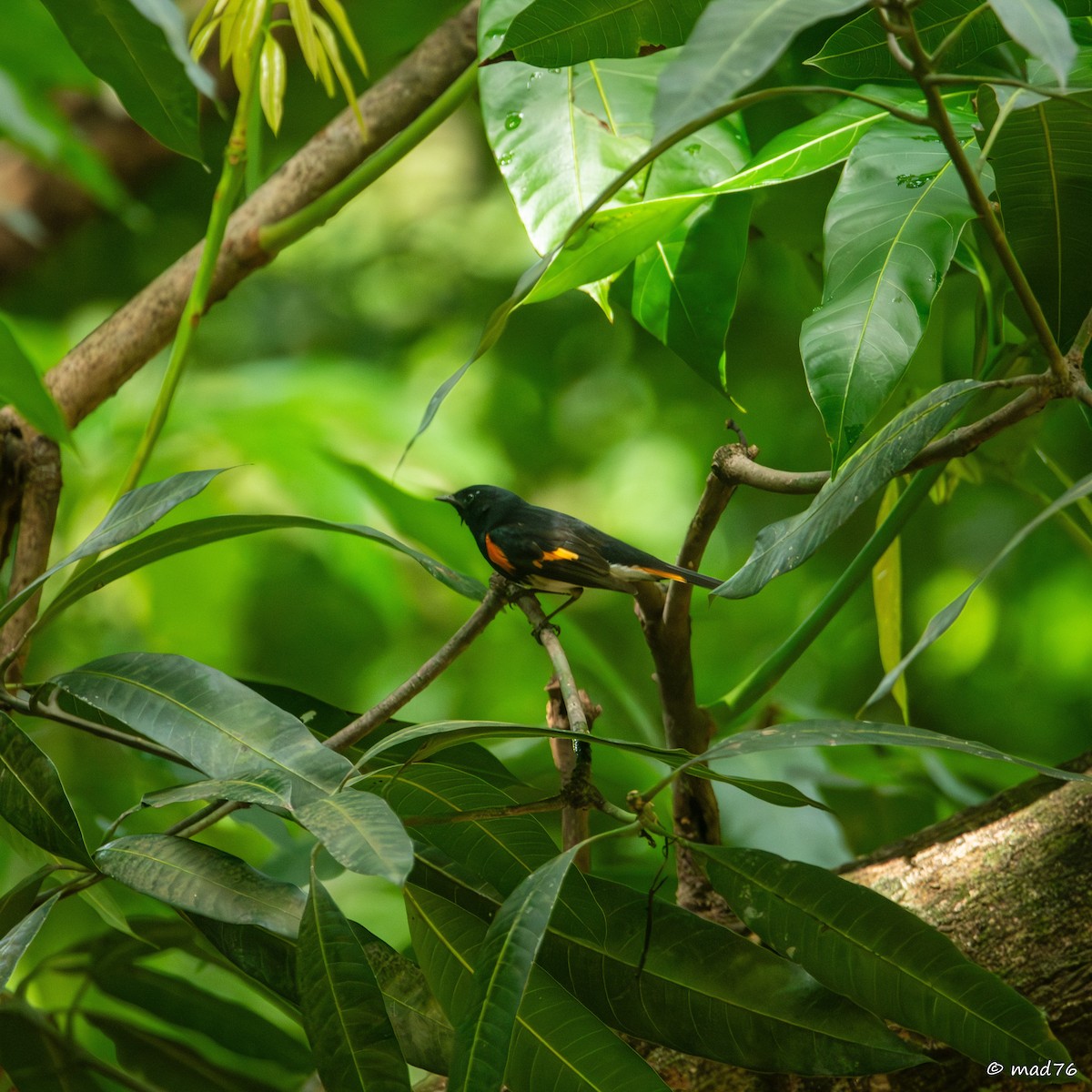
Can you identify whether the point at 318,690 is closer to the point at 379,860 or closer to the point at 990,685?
the point at 990,685

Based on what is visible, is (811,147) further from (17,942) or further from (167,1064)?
(167,1064)

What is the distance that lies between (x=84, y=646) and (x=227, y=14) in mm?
1059

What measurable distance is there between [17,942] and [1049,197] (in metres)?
0.64

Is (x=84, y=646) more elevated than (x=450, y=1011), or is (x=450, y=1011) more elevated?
(x=84, y=646)

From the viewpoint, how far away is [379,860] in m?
0.34

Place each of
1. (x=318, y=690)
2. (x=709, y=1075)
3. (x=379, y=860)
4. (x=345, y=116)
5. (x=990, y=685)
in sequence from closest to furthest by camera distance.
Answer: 1. (x=379, y=860)
2. (x=709, y=1075)
3. (x=345, y=116)
4. (x=990, y=685)
5. (x=318, y=690)

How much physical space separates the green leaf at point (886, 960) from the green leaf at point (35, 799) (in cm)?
35

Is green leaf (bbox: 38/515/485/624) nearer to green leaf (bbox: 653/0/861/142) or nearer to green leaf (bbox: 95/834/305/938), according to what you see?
green leaf (bbox: 95/834/305/938)

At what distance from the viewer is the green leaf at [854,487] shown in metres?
0.48

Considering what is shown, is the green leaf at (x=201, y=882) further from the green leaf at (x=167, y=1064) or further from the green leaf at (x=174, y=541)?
the green leaf at (x=167, y=1064)

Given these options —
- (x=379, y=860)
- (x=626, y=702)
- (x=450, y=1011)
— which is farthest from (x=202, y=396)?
(x=379, y=860)

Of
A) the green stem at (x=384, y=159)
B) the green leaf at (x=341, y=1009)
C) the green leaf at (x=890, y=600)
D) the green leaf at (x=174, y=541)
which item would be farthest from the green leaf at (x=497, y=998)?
the green stem at (x=384, y=159)

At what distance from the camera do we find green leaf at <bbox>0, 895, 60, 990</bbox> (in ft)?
1.45

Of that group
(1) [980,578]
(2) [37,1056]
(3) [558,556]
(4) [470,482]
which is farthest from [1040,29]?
(4) [470,482]
